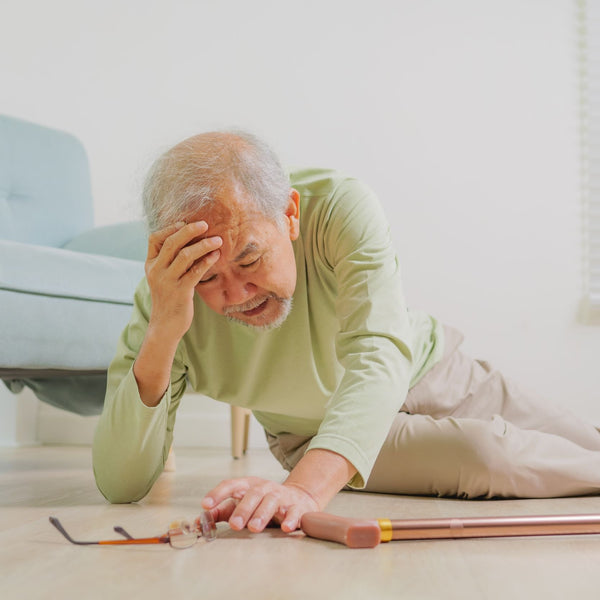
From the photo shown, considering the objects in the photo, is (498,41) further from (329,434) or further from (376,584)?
(376,584)

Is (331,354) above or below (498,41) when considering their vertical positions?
below

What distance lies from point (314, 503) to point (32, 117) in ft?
8.17

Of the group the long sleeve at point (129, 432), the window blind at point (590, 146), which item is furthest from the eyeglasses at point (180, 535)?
the window blind at point (590, 146)

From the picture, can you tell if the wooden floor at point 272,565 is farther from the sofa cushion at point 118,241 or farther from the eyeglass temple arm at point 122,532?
the sofa cushion at point 118,241

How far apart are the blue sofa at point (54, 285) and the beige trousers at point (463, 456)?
0.52 m

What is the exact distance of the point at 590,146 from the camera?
8.78 ft

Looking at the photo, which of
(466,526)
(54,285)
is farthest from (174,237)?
(54,285)

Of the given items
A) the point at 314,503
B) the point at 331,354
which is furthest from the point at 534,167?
the point at 314,503

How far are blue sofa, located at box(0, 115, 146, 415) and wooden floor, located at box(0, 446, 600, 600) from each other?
21.5 inches

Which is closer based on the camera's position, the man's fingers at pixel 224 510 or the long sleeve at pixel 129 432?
the man's fingers at pixel 224 510

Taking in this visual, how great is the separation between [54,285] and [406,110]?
1.58 metres

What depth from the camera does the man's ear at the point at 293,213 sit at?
3.82 ft

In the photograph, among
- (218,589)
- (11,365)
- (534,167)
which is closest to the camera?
(218,589)

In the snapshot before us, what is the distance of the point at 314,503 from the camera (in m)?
0.90
